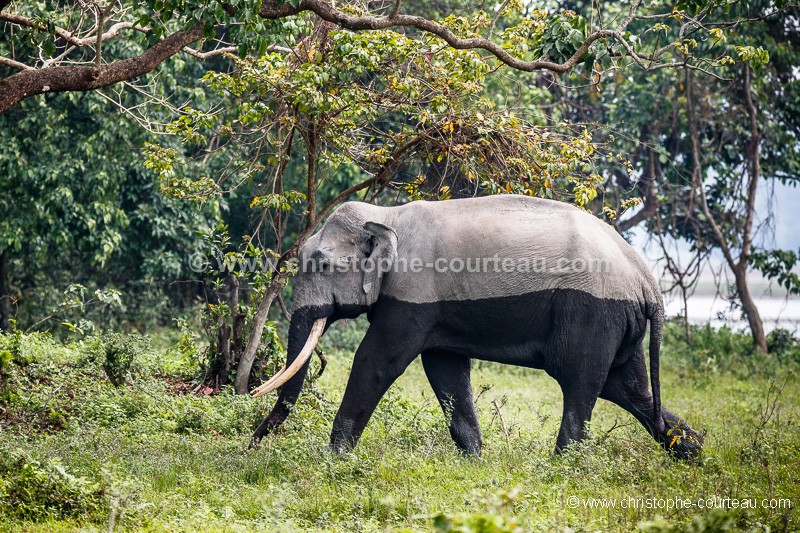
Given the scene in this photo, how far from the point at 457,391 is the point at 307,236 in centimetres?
268

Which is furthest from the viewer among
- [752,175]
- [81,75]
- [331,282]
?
[752,175]

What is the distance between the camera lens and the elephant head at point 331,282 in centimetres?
838

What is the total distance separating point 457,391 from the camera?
8.81 metres

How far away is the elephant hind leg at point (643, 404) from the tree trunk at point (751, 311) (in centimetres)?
931

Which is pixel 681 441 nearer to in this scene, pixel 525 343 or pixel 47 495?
pixel 525 343

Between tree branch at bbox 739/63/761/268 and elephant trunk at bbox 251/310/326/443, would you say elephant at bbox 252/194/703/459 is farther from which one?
tree branch at bbox 739/63/761/268

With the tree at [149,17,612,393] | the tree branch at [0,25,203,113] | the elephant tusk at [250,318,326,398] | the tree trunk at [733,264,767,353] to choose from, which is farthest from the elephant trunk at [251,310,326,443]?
the tree trunk at [733,264,767,353]

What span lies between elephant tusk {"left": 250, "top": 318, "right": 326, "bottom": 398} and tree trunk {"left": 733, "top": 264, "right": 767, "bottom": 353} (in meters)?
11.2

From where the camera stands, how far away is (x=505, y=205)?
866 centimetres

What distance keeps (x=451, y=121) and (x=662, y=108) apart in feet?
35.3

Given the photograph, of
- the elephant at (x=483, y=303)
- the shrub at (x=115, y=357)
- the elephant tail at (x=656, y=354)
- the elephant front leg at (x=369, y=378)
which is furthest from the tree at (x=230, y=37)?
the shrub at (x=115, y=357)

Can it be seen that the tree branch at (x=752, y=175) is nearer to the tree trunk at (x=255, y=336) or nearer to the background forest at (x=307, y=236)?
the background forest at (x=307, y=236)

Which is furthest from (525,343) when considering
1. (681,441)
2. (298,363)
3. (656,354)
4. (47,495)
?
(47,495)

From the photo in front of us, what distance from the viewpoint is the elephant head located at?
8383mm
